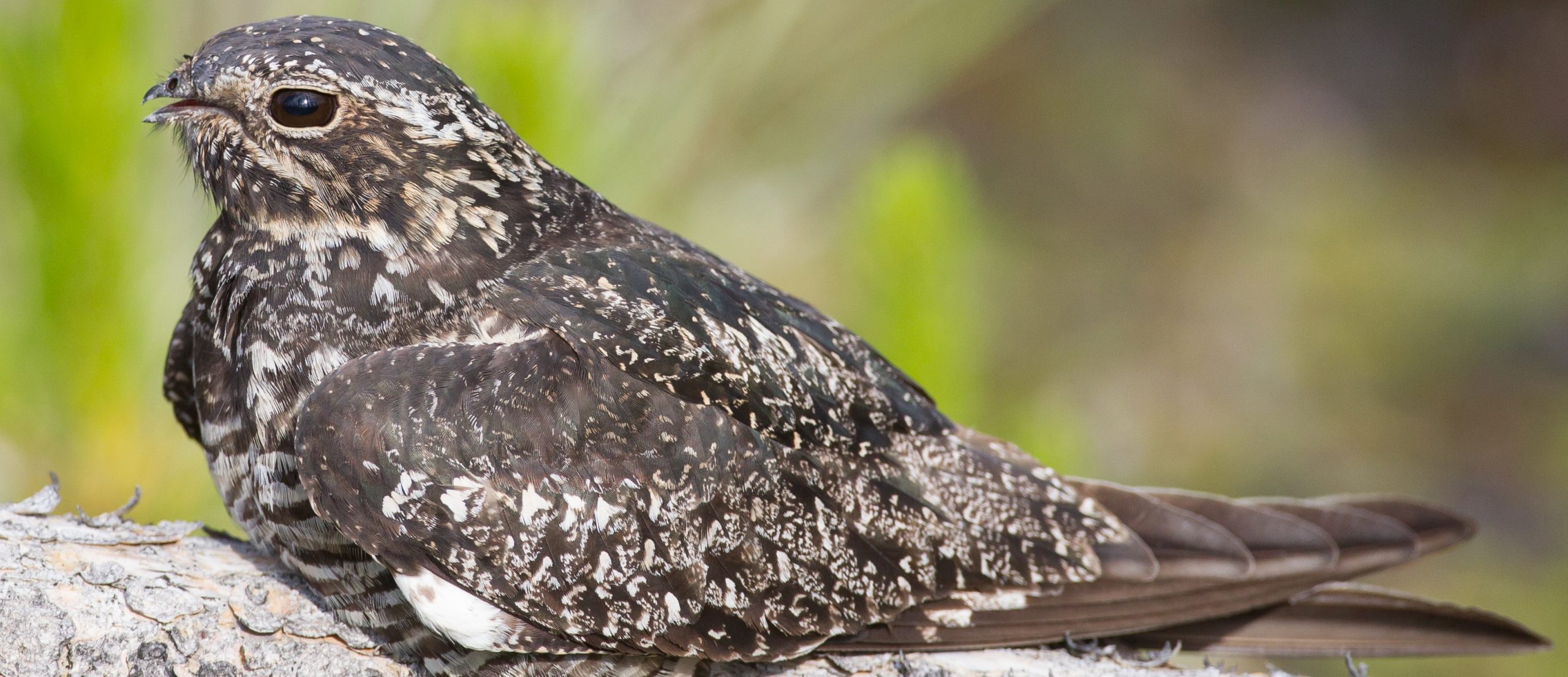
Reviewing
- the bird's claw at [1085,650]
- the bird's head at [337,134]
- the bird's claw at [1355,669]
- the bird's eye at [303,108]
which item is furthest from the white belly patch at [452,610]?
the bird's claw at [1355,669]

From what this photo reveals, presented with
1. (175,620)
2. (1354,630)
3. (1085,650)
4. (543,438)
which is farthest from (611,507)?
(1354,630)

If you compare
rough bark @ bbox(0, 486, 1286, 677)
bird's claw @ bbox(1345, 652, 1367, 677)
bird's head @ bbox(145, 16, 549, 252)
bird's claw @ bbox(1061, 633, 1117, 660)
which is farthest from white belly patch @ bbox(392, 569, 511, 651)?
bird's claw @ bbox(1345, 652, 1367, 677)

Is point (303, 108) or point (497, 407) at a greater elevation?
point (303, 108)

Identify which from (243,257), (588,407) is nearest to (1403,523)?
(588,407)

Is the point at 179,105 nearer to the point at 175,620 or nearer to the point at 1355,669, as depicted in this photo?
the point at 175,620

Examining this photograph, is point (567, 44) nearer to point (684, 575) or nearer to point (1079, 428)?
point (684, 575)

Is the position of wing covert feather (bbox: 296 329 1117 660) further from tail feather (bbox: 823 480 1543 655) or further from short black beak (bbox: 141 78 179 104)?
short black beak (bbox: 141 78 179 104)
